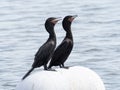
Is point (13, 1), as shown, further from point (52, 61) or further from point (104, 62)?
point (52, 61)

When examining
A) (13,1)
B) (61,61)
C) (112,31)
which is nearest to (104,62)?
(112,31)

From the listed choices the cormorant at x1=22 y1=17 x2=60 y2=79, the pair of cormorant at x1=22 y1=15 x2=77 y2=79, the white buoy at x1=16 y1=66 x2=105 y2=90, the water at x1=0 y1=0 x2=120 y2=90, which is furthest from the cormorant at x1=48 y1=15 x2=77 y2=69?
the water at x1=0 y1=0 x2=120 y2=90

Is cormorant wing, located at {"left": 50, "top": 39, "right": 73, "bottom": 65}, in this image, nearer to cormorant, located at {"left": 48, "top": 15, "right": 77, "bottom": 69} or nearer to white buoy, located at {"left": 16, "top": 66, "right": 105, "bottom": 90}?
cormorant, located at {"left": 48, "top": 15, "right": 77, "bottom": 69}

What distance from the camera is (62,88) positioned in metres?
13.1

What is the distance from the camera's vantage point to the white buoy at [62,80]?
13086mm

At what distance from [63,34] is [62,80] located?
14.7 meters

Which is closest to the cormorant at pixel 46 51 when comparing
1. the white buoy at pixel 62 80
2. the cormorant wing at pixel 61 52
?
the cormorant wing at pixel 61 52

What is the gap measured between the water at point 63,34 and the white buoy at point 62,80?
754 cm

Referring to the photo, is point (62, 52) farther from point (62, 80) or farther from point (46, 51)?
point (62, 80)

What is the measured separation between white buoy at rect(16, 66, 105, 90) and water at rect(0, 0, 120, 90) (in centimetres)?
754

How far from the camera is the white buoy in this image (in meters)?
13.1

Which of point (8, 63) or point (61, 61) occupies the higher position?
point (61, 61)

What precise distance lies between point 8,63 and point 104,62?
2.87 m

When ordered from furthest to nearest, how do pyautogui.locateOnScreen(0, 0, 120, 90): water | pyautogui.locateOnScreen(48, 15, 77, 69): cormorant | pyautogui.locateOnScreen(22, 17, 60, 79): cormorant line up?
pyautogui.locateOnScreen(0, 0, 120, 90): water < pyautogui.locateOnScreen(48, 15, 77, 69): cormorant < pyautogui.locateOnScreen(22, 17, 60, 79): cormorant
